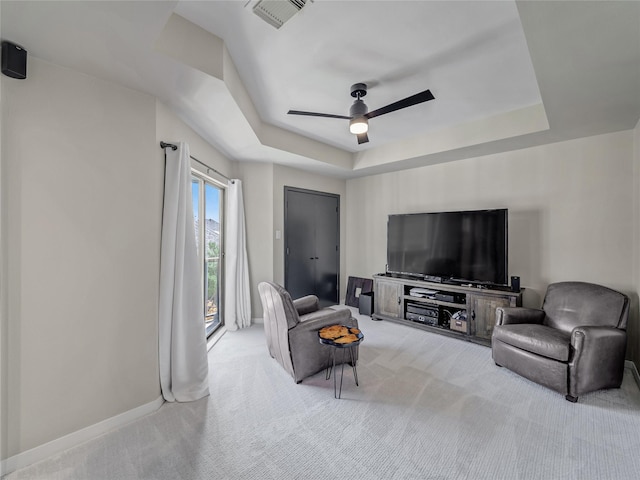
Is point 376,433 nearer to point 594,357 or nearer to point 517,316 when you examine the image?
point 594,357

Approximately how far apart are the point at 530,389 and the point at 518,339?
1.39ft

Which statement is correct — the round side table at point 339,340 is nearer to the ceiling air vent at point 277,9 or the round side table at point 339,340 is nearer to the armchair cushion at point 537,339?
the armchair cushion at point 537,339

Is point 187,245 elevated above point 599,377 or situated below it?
above

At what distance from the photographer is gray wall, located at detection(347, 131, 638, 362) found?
2.94m

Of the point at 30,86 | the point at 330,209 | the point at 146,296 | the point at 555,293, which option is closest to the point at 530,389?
the point at 555,293

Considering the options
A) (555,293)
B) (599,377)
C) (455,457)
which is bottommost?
(455,457)

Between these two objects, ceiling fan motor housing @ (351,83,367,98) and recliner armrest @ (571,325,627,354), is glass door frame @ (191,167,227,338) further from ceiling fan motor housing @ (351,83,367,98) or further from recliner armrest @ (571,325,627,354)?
recliner armrest @ (571,325,627,354)

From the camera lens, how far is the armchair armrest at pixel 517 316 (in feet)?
9.53

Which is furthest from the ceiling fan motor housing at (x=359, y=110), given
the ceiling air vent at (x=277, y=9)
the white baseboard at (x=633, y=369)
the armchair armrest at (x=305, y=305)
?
the white baseboard at (x=633, y=369)

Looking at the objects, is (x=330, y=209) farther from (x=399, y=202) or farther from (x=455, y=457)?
(x=455, y=457)

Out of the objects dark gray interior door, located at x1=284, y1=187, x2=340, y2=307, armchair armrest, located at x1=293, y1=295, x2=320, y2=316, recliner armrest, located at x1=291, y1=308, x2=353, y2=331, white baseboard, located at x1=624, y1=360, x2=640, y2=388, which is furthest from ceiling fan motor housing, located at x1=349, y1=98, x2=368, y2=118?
white baseboard, located at x1=624, y1=360, x2=640, y2=388

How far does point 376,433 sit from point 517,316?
2.08 metres

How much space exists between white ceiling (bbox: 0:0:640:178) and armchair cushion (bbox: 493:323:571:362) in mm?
2067

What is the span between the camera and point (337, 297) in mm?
5395
